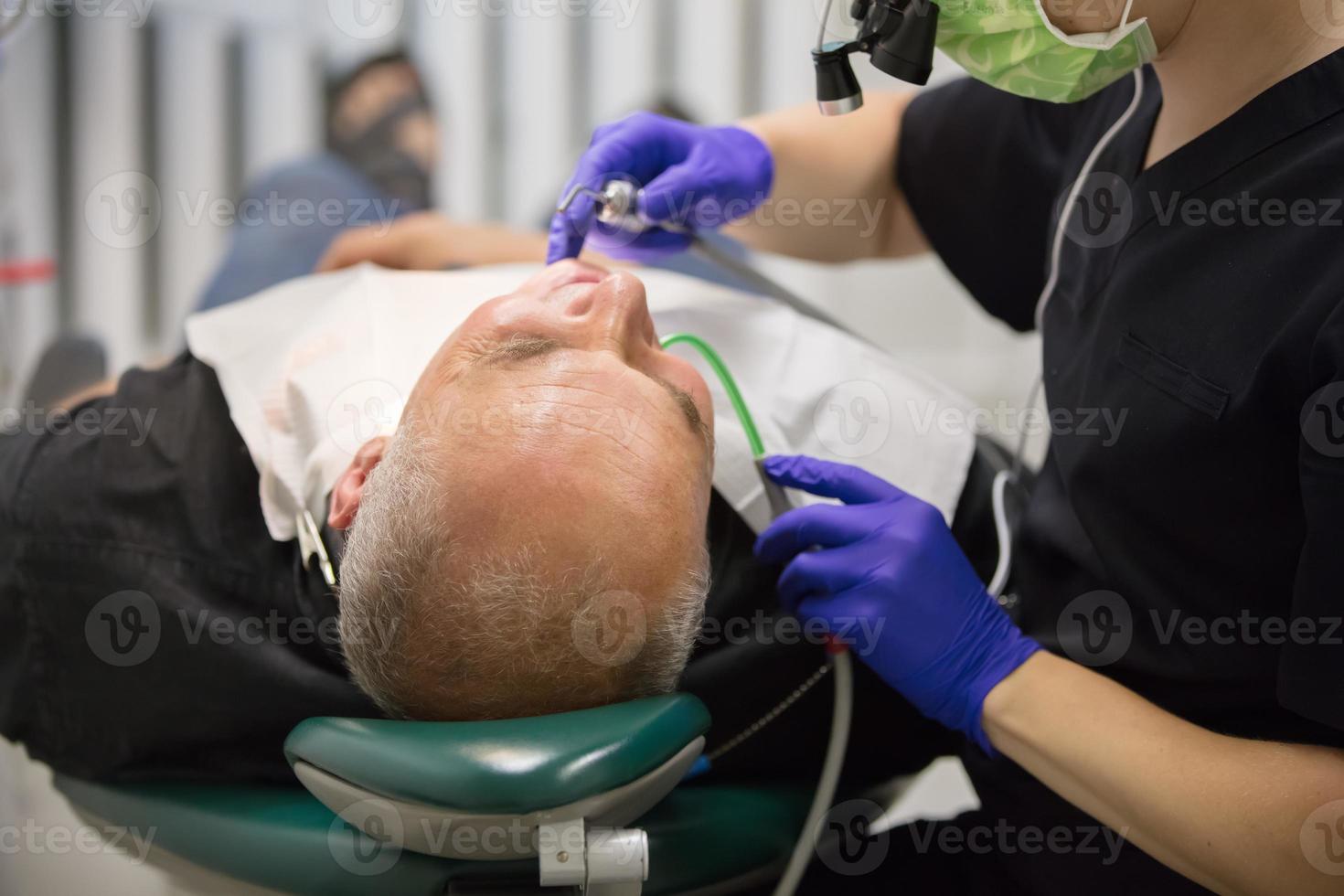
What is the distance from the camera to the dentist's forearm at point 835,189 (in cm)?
146

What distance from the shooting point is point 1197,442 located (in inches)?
37.1

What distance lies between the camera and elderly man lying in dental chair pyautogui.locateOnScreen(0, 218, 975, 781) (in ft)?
2.92

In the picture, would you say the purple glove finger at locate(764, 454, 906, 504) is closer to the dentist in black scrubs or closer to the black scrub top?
the dentist in black scrubs

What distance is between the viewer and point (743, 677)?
1.12 meters

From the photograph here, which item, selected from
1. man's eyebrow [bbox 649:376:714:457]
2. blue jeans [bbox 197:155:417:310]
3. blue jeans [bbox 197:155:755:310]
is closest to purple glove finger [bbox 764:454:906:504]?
man's eyebrow [bbox 649:376:714:457]

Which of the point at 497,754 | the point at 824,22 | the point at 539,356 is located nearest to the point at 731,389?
the point at 539,356

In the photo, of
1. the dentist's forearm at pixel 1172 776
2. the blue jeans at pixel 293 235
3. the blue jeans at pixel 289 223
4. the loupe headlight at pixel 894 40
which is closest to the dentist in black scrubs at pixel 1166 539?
the dentist's forearm at pixel 1172 776

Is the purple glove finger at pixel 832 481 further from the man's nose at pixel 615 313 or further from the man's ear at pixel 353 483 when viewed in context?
the man's ear at pixel 353 483

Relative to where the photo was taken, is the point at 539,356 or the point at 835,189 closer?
the point at 539,356

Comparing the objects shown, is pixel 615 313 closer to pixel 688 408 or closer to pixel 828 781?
pixel 688 408

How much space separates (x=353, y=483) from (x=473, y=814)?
379 millimetres

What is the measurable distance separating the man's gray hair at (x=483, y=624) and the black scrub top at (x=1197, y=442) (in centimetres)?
42

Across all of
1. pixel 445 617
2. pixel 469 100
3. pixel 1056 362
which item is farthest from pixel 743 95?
pixel 445 617

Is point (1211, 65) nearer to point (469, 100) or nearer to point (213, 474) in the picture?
point (213, 474)
